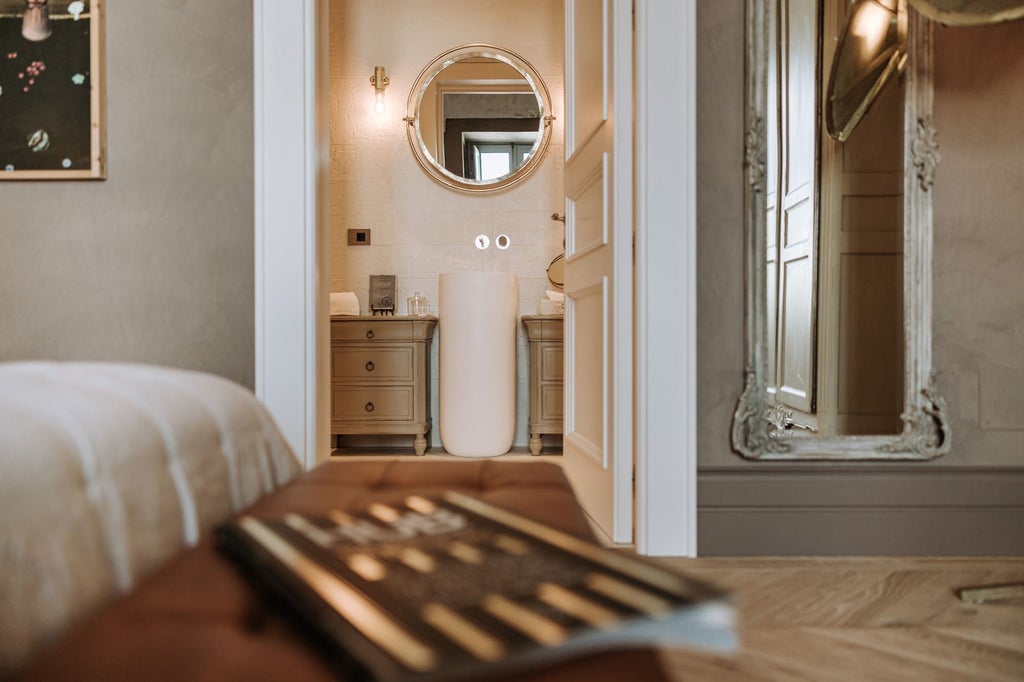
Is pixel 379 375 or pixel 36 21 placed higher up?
pixel 36 21

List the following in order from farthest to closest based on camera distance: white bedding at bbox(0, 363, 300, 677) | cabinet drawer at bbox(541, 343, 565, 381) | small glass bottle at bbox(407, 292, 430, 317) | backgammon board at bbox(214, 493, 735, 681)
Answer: small glass bottle at bbox(407, 292, 430, 317), cabinet drawer at bbox(541, 343, 565, 381), white bedding at bbox(0, 363, 300, 677), backgammon board at bbox(214, 493, 735, 681)

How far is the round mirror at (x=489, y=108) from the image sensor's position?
13.5 feet

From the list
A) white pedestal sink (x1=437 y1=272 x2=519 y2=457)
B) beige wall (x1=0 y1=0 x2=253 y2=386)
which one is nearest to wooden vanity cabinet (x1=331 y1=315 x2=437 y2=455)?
white pedestal sink (x1=437 y1=272 x2=519 y2=457)

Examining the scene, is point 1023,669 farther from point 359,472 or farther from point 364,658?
point 364,658

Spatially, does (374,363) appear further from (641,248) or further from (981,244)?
(981,244)

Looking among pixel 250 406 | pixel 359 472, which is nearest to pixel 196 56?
pixel 250 406

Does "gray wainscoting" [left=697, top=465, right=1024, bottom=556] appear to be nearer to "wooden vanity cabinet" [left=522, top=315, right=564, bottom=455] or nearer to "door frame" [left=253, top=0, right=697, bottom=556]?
"door frame" [left=253, top=0, right=697, bottom=556]

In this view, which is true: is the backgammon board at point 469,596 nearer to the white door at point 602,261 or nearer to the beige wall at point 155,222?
the white door at point 602,261

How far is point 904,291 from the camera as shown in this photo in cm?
204

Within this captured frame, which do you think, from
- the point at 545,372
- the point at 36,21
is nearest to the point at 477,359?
the point at 545,372

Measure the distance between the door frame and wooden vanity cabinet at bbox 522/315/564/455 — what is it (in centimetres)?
168

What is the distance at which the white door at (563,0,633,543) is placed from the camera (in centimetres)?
208

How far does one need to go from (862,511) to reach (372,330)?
255 cm

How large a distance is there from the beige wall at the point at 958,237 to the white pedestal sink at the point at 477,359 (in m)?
1.74
